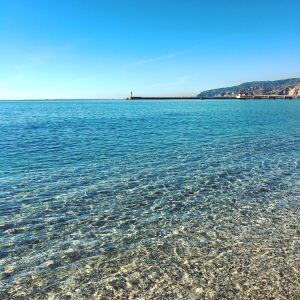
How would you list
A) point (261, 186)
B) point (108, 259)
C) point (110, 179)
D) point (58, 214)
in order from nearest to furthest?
point (108, 259)
point (58, 214)
point (261, 186)
point (110, 179)

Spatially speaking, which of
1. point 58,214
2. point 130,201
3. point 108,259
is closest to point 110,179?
point 130,201

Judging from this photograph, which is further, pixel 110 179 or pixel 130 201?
pixel 110 179

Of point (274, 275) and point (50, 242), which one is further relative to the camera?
point (50, 242)

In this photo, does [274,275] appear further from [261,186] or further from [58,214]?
[261,186]

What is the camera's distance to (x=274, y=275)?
317 inches

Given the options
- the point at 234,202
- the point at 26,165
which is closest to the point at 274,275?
the point at 234,202

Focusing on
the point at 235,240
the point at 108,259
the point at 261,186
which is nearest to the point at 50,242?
the point at 108,259

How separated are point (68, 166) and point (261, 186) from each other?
1074 cm

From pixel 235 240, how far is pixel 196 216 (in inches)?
88.7

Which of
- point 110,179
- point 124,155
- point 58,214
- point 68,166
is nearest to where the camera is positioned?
point 58,214

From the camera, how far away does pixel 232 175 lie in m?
18.2

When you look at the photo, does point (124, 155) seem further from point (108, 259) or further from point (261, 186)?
point (108, 259)

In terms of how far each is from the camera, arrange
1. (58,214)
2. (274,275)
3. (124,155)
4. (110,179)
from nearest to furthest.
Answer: (274,275) < (58,214) < (110,179) < (124,155)

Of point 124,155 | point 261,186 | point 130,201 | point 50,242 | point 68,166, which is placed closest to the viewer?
point 50,242
